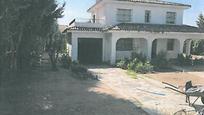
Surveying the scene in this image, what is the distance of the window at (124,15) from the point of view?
98.8 ft

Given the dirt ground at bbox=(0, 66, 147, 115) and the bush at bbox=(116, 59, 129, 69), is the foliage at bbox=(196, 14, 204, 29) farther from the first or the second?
the dirt ground at bbox=(0, 66, 147, 115)

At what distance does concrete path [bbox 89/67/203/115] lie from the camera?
12047 millimetres

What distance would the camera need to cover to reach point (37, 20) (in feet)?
51.2

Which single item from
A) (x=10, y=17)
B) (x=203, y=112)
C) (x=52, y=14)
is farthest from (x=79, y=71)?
(x=203, y=112)

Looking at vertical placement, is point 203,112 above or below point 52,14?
below

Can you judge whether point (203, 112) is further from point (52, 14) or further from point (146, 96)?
point (52, 14)

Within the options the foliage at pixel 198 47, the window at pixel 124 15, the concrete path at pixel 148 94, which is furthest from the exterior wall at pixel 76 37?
the foliage at pixel 198 47

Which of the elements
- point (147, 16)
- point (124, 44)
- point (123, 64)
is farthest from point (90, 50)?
point (147, 16)

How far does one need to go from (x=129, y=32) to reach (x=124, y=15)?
3370 mm

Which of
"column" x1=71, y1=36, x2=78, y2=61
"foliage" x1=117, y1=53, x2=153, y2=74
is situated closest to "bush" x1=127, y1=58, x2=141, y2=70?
"foliage" x1=117, y1=53, x2=153, y2=74

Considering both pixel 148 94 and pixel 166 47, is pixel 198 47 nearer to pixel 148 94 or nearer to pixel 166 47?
pixel 166 47

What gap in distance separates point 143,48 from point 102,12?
5637 mm

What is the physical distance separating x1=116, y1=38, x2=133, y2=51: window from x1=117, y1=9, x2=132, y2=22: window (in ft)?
6.59

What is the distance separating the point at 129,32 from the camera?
90.5ft
